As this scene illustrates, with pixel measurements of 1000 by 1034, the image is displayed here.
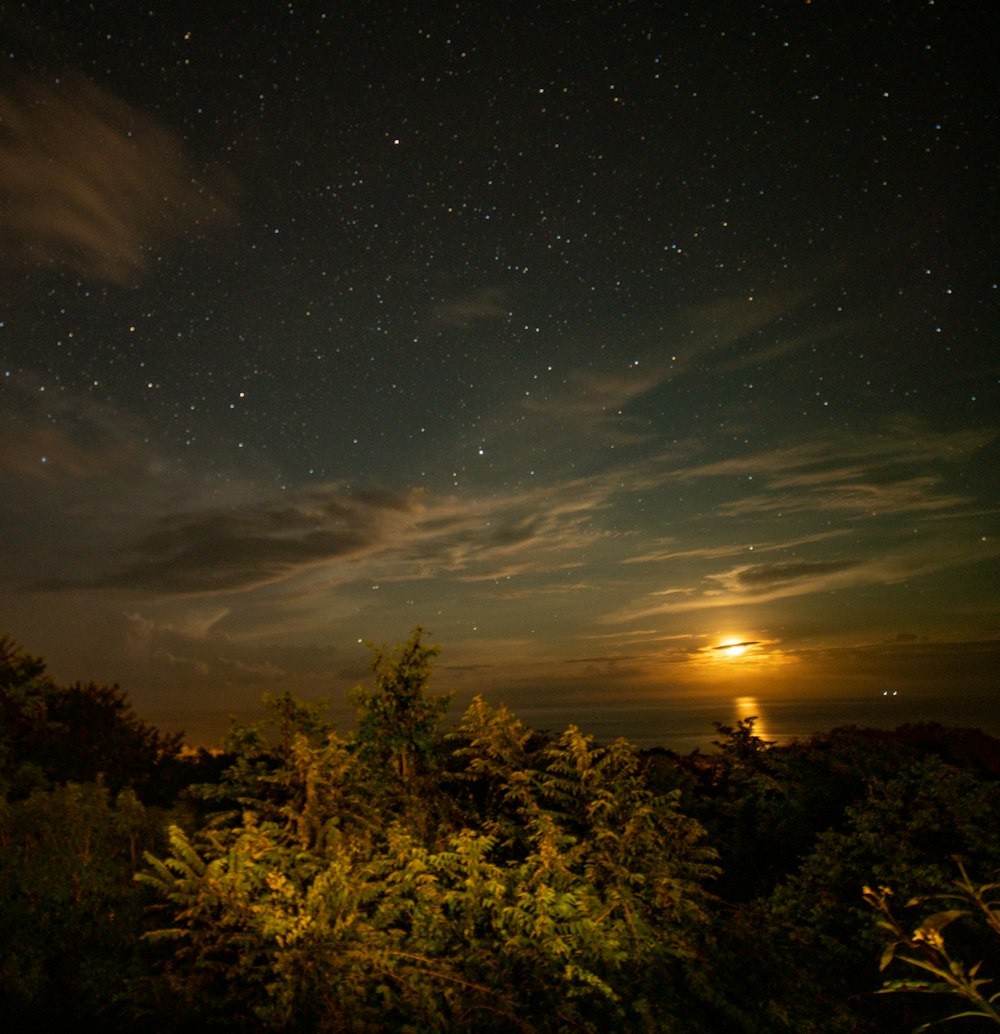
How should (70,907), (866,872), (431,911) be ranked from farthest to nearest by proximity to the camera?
(70,907)
(866,872)
(431,911)

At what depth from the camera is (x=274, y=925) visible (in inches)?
205

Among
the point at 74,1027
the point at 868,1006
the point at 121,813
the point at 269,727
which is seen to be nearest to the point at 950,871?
the point at 868,1006

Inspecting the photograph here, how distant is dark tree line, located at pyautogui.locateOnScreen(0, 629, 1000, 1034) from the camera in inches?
208

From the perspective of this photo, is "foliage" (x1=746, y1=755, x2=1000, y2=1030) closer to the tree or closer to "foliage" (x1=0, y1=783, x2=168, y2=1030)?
the tree

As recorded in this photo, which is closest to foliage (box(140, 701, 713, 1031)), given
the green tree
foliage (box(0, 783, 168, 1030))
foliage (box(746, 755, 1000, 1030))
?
the green tree

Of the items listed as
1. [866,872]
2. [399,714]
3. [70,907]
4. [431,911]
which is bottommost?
[70,907]

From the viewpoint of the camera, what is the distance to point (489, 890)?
6059 mm

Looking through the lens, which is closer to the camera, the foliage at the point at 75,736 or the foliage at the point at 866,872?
the foliage at the point at 866,872

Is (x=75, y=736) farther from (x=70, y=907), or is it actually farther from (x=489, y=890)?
(x=489, y=890)

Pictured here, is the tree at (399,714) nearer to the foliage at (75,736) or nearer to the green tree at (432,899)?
the green tree at (432,899)

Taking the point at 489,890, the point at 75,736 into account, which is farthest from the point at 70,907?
the point at 75,736

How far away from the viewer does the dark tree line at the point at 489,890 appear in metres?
5.29

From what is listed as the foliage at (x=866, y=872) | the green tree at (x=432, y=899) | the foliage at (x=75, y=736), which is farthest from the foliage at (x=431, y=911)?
the foliage at (x=75, y=736)

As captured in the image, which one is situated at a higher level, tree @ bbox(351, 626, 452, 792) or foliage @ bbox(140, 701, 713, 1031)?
tree @ bbox(351, 626, 452, 792)
